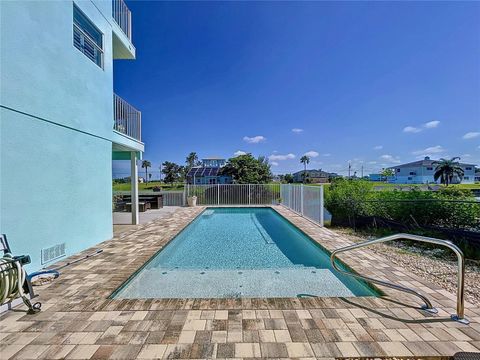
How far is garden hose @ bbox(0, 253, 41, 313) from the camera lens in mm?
2480

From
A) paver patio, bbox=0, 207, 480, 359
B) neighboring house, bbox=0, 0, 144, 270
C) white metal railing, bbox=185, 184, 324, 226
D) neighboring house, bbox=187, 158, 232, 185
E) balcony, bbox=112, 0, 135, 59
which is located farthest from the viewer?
neighboring house, bbox=187, 158, 232, 185

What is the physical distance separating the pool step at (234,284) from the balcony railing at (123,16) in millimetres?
7617

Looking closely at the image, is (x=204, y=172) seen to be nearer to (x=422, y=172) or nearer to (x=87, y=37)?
(x=87, y=37)

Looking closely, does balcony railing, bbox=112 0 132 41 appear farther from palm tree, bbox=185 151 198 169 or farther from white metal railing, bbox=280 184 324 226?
palm tree, bbox=185 151 198 169

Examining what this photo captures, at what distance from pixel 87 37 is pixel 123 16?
2.91 m

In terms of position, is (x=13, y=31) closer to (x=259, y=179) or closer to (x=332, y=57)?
(x=332, y=57)

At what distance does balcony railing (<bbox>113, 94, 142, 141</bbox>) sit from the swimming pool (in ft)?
12.6

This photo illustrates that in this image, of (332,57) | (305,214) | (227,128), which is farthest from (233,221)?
(227,128)

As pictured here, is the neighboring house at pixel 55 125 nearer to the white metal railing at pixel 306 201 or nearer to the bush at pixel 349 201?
the white metal railing at pixel 306 201

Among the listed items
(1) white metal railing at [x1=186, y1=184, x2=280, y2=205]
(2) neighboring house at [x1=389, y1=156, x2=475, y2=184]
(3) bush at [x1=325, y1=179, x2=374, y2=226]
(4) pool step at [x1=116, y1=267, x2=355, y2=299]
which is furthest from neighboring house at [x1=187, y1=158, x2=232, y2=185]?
(2) neighboring house at [x1=389, y1=156, x2=475, y2=184]

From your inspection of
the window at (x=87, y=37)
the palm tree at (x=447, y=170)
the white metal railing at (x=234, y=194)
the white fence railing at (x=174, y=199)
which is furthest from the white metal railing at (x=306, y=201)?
the palm tree at (x=447, y=170)

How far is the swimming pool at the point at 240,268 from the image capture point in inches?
145

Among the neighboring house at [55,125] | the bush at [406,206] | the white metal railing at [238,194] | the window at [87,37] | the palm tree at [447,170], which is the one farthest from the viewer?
the palm tree at [447,170]

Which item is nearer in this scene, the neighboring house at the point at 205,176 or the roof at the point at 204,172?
the neighboring house at the point at 205,176
